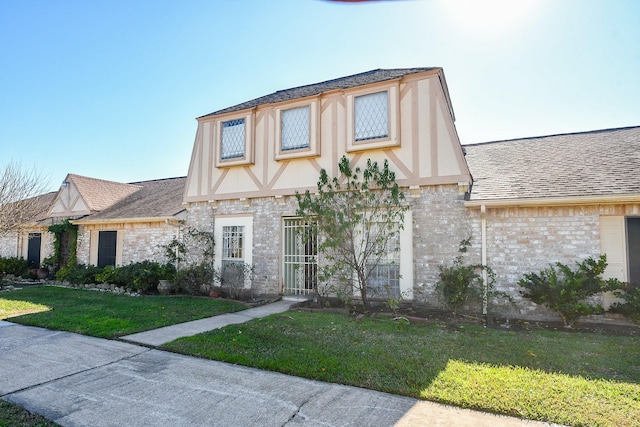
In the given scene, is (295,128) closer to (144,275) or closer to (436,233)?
(436,233)

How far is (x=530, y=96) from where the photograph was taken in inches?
348

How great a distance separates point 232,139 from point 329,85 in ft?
11.3

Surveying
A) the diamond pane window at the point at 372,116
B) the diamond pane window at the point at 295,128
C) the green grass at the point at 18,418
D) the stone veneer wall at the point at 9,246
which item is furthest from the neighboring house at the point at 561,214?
the stone veneer wall at the point at 9,246

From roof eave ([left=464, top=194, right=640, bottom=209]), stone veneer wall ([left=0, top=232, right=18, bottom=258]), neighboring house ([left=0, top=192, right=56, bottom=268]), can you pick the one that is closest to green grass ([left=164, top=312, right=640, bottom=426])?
roof eave ([left=464, top=194, right=640, bottom=209])

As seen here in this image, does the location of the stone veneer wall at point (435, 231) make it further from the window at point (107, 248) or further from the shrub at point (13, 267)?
the shrub at point (13, 267)

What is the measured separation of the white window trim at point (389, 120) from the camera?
28.8ft

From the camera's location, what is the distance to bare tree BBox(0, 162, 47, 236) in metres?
13.0

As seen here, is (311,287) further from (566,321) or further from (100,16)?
(100,16)

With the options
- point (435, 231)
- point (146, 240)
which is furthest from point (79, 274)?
point (435, 231)

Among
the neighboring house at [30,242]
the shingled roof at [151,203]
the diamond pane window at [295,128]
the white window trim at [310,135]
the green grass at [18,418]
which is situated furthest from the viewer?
the neighboring house at [30,242]

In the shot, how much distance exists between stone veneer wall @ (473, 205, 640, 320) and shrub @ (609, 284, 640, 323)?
80 cm

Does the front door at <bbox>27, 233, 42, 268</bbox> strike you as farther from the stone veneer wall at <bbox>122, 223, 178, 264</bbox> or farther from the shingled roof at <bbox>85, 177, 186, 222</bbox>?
the stone veneer wall at <bbox>122, 223, 178, 264</bbox>

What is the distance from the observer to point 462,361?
182 inches

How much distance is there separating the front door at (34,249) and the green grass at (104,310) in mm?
6302
